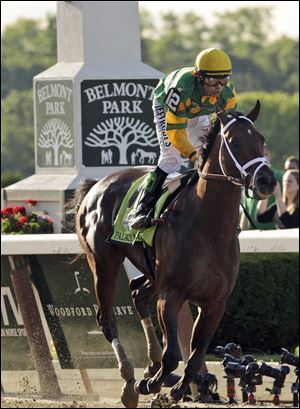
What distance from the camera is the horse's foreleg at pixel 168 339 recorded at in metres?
8.08

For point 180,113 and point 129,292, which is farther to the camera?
point 129,292

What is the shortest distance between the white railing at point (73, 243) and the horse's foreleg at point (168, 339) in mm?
1959

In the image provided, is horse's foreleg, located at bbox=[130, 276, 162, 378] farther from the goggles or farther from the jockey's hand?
the goggles

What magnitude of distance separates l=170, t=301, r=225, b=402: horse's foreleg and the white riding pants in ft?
2.79

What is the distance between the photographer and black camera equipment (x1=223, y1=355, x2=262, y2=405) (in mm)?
9273

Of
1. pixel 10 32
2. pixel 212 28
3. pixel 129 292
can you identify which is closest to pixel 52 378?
pixel 129 292

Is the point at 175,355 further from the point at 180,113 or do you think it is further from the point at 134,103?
the point at 134,103

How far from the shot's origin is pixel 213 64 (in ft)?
26.6

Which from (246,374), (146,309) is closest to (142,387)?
(146,309)

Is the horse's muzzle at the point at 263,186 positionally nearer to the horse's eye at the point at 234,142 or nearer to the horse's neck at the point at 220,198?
the horse's eye at the point at 234,142

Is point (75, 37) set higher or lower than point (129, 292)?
higher

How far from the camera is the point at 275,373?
9312 millimetres

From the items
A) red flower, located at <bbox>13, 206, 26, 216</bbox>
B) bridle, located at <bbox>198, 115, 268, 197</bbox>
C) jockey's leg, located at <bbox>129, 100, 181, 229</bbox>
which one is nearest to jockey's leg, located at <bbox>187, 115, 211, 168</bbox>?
jockey's leg, located at <bbox>129, 100, 181, 229</bbox>

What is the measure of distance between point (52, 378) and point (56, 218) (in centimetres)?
182
